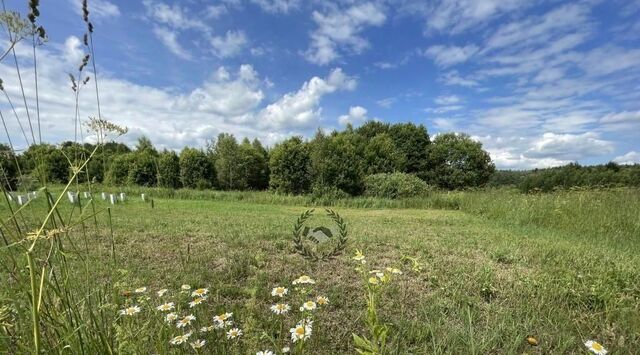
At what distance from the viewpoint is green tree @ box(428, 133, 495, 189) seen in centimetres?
3047

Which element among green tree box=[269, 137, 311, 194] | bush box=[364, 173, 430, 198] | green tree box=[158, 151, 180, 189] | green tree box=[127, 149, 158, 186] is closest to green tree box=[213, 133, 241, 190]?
green tree box=[158, 151, 180, 189]

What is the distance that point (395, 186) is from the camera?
17844 millimetres

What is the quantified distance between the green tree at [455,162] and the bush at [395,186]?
1262 centimetres

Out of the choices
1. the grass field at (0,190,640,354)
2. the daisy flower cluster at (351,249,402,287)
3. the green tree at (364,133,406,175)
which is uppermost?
the green tree at (364,133,406,175)

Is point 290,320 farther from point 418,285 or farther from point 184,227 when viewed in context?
point 184,227

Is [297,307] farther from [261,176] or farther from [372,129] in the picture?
[372,129]

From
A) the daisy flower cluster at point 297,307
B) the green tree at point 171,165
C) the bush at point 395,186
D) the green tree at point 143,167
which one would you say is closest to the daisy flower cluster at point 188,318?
the daisy flower cluster at point 297,307

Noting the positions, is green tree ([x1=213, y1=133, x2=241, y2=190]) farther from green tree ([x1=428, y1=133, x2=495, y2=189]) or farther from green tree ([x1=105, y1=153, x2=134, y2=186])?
green tree ([x1=105, y1=153, x2=134, y2=186])

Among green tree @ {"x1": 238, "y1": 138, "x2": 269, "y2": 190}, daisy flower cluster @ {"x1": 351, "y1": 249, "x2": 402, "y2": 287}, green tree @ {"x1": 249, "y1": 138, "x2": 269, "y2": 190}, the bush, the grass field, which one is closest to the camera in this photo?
daisy flower cluster @ {"x1": 351, "y1": 249, "x2": 402, "y2": 287}

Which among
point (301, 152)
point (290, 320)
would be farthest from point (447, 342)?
point (301, 152)

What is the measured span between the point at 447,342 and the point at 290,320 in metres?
0.92

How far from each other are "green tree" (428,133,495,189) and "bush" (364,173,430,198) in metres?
12.6

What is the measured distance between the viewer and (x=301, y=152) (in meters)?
21.5

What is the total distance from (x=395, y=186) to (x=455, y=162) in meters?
15.3
